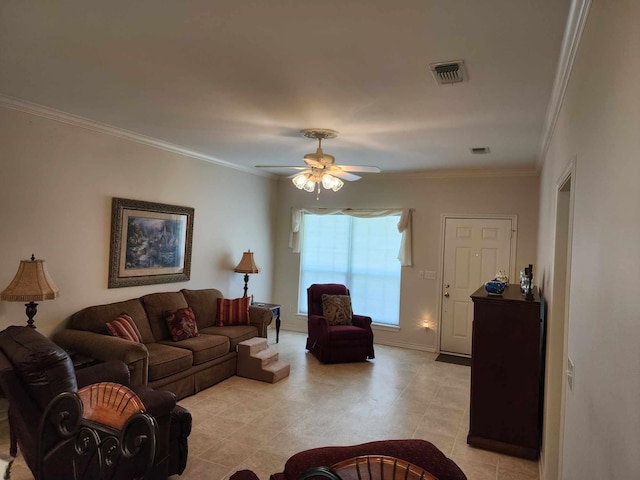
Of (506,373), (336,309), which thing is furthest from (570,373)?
(336,309)

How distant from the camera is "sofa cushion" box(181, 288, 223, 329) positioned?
518 centimetres

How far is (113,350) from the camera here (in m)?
3.53

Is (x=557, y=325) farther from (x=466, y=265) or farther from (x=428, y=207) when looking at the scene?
(x=428, y=207)

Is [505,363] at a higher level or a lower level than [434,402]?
higher

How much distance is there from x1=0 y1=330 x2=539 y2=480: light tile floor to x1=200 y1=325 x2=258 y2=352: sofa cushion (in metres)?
0.43

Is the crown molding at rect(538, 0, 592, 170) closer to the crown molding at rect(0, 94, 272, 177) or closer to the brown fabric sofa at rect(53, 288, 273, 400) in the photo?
the brown fabric sofa at rect(53, 288, 273, 400)

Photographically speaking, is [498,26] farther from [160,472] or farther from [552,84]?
[160,472]

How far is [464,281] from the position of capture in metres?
6.12

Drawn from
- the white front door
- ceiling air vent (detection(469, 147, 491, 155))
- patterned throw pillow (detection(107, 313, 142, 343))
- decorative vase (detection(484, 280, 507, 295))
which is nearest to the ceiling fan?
ceiling air vent (detection(469, 147, 491, 155))

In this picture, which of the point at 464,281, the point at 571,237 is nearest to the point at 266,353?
the point at 464,281

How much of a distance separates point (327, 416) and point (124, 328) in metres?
2.08

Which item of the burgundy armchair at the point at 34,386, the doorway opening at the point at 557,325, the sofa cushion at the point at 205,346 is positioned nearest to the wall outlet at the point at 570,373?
the doorway opening at the point at 557,325

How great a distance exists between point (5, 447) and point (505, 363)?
3.78 m

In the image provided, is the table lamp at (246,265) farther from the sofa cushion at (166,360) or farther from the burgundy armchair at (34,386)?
the burgundy armchair at (34,386)
